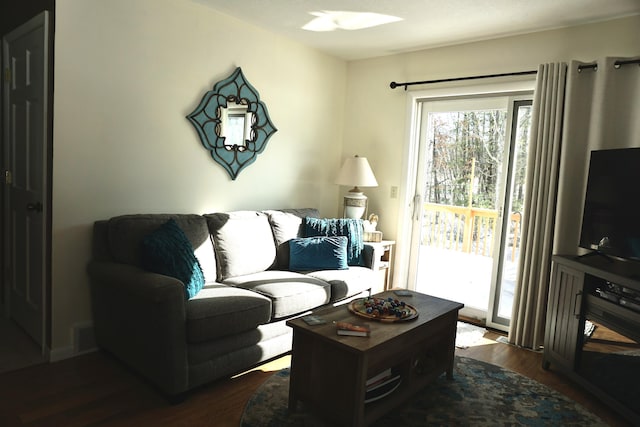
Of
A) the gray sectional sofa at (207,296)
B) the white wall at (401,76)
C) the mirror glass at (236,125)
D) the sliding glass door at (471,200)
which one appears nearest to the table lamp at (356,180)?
the white wall at (401,76)

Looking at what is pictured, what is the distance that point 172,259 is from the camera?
8.07 feet

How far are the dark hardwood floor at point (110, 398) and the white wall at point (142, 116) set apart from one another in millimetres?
254

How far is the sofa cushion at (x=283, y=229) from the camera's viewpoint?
351 centimetres

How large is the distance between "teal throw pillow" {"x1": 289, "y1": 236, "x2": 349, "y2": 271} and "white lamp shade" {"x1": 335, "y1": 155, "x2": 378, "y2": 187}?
745 mm

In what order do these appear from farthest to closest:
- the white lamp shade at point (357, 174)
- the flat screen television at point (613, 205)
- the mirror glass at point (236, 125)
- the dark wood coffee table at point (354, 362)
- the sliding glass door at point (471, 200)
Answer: the white lamp shade at point (357, 174), the sliding glass door at point (471, 200), the mirror glass at point (236, 125), the flat screen television at point (613, 205), the dark wood coffee table at point (354, 362)

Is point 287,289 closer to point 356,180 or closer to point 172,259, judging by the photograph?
→ point 172,259

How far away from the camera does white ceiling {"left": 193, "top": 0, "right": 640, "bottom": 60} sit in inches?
113

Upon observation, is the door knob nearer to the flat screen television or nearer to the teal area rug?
the teal area rug

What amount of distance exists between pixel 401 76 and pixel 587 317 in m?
2.58

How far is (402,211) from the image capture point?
420cm

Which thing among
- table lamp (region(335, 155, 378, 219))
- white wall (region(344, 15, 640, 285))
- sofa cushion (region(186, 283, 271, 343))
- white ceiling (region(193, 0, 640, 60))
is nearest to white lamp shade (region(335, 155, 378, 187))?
table lamp (region(335, 155, 378, 219))

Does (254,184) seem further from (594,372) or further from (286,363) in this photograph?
(594,372)

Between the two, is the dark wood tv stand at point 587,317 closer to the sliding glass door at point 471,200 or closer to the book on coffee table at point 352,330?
the sliding glass door at point 471,200

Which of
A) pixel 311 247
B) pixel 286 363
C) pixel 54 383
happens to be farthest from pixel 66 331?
pixel 311 247
